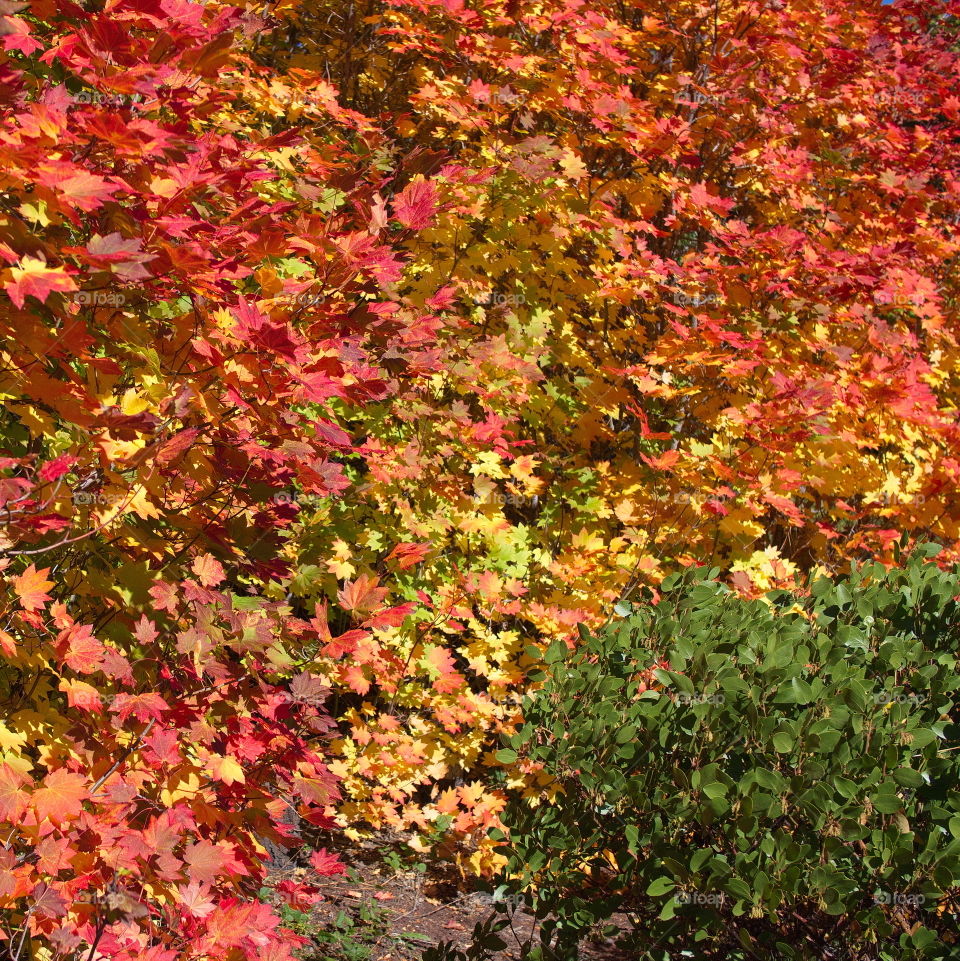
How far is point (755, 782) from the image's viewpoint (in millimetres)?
2135

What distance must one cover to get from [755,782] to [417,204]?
1.63 m

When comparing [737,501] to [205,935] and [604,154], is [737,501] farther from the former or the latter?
[205,935]

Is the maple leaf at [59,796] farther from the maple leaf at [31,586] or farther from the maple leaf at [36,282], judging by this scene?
the maple leaf at [36,282]

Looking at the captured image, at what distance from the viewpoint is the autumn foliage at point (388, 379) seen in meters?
1.99

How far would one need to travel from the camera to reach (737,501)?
14.9ft

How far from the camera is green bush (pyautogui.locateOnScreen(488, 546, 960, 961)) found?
203 cm

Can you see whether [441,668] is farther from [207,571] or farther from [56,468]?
[56,468]

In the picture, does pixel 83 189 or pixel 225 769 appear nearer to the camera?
pixel 83 189

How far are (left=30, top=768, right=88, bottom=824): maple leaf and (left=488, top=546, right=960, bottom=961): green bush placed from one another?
3.93 feet

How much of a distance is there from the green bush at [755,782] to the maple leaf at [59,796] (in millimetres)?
1199

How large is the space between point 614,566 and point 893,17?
16.2 ft

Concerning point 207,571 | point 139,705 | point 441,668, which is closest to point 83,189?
point 207,571

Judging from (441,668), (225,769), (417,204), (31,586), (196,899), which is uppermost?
(417,204)

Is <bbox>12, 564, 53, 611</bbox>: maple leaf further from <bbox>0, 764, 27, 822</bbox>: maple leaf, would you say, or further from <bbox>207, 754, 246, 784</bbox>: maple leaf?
<bbox>207, 754, 246, 784</bbox>: maple leaf
